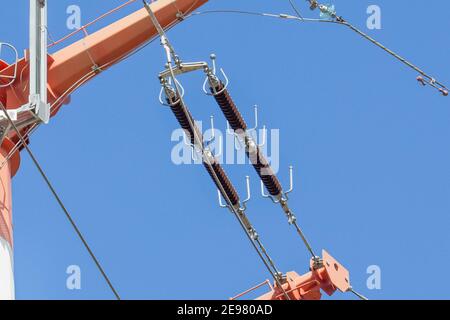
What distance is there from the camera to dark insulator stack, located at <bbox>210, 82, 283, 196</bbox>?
97.2 feet

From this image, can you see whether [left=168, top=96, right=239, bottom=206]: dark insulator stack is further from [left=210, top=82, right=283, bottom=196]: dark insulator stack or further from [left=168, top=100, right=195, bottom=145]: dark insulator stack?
[left=210, top=82, right=283, bottom=196]: dark insulator stack

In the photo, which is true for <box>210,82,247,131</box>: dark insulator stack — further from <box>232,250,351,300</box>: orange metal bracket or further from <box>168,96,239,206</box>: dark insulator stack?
<box>232,250,351,300</box>: orange metal bracket

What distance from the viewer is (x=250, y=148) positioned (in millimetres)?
30703

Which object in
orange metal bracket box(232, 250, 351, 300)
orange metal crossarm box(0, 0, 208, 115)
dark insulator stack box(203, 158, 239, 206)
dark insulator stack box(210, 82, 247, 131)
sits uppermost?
orange metal crossarm box(0, 0, 208, 115)

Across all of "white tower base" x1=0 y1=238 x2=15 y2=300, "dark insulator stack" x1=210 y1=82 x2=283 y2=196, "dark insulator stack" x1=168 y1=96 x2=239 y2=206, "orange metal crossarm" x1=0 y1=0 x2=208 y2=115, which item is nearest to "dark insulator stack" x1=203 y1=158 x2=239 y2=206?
"dark insulator stack" x1=168 y1=96 x2=239 y2=206

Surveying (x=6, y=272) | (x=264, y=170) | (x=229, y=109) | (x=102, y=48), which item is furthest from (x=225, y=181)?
(x=6, y=272)

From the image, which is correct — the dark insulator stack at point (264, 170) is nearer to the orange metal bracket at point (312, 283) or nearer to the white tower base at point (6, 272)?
the orange metal bracket at point (312, 283)

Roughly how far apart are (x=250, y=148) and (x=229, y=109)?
1.19m

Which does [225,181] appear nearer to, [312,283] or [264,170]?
[264,170]

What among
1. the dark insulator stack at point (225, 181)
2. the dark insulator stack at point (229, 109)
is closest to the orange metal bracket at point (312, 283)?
the dark insulator stack at point (225, 181)

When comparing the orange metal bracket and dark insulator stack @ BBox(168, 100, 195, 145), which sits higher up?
dark insulator stack @ BBox(168, 100, 195, 145)

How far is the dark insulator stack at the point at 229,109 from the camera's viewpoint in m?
29.5

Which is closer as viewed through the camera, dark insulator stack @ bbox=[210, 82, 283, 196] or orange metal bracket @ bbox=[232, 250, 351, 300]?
dark insulator stack @ bbox=[210, 82, 283, 196]

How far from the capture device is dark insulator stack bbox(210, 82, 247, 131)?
29484 millimetres
